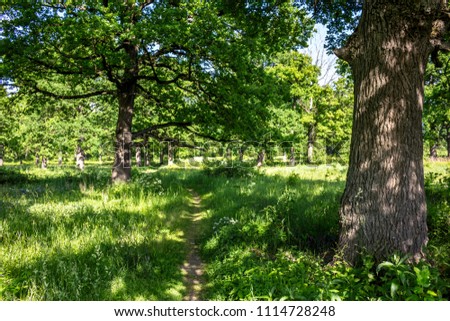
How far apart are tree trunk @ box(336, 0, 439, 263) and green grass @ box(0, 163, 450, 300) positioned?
0.36 metres

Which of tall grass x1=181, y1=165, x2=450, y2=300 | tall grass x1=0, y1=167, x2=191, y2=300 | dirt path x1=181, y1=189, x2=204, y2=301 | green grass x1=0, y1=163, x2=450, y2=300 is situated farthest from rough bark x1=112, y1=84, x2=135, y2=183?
tall grass x1=181, y1=165, x2=450, y2=300

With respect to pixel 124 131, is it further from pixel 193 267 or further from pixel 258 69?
pixel 193 267

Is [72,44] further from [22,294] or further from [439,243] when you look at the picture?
[439,243]

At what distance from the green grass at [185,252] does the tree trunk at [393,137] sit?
36 centimetres

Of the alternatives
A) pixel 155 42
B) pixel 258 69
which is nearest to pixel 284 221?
pixel 258 69

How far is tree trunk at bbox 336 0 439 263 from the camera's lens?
408cm

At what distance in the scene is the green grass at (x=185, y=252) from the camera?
11.9 ft

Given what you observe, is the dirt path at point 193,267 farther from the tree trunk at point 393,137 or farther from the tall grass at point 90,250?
the tree trunk at point 393,137

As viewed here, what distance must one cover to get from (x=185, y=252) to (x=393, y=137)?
4.65 meters

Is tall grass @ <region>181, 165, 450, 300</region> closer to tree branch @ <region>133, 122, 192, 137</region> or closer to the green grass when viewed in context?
the green grass

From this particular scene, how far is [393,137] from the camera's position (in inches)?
163

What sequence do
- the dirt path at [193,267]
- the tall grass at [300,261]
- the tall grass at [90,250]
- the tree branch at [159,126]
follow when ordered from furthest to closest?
the tree branch at [159,126]
the dirt path at [193,267]
the tall grass at [90,250]
the tall grass at [300,261]

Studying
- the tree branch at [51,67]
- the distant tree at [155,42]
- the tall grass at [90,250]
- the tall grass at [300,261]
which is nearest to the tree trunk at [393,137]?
the tall grass at [300,261]

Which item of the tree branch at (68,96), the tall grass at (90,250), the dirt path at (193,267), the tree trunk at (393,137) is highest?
the tree branch at (68,96)
